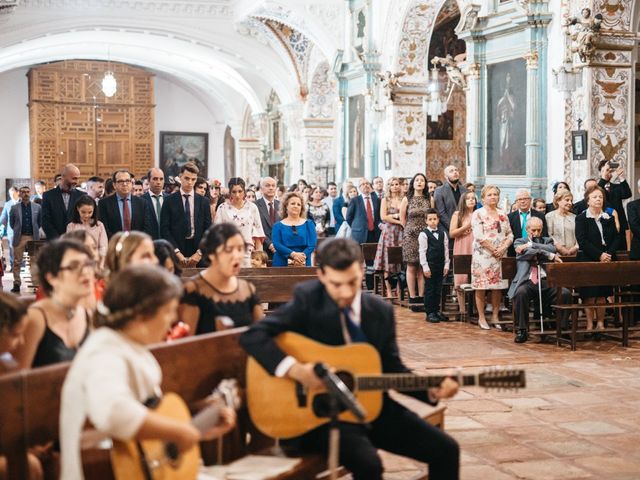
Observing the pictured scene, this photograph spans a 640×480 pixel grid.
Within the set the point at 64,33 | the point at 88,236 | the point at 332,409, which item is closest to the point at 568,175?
the point at 88,236

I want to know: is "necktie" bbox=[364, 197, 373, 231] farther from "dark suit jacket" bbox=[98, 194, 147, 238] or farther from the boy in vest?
"dark suit jacket" bbox=[98, 194, 147, 238]

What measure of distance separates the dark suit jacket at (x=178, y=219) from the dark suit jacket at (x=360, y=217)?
Result: 460cm

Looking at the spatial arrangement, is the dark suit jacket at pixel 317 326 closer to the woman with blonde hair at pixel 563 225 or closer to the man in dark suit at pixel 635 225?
the woman with blonde hair at pixel 563 225

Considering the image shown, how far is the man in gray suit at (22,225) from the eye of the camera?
1437 cm

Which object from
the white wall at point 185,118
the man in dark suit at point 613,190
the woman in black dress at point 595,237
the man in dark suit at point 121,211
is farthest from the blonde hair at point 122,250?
the white wall at point 185,118

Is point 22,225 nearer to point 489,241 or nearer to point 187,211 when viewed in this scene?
point 187,211

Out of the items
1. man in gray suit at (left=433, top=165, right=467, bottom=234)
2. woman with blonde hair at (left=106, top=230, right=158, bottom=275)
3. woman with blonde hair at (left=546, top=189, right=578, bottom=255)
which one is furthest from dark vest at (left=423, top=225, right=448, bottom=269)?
woman with blonde hair at (left=106, top=230, right=158, bottom=275)

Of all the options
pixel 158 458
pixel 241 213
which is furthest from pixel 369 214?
pixel 158 458

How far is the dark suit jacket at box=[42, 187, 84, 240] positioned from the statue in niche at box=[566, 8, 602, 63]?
6.13 meters

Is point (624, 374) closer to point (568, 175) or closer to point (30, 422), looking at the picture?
point (568, 175)

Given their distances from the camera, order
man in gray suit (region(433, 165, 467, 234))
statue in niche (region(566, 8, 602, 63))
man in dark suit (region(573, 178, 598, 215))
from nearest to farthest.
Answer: man in dark suit (region(573, 178, 598, 215)) < statue in niche (region(566, 8, 602, 63)) < man in gray suit (region(433, 165, 467, 234))

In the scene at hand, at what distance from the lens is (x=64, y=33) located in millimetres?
23734

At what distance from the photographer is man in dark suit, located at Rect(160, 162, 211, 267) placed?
8758 mm

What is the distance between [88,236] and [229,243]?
36.4 inches
